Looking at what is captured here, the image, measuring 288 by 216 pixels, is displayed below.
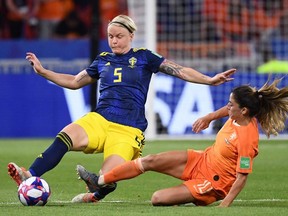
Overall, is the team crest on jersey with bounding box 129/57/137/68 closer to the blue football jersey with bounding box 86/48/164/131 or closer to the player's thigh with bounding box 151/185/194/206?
the blue football jersey with bounding box 86/48/164/131

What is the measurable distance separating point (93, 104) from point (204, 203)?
10487 mm

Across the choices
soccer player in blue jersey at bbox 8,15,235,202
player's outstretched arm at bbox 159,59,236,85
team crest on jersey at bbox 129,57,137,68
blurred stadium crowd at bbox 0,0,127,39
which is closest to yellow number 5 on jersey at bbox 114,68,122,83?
soccer player in blue jersey at bbox 8,15,235,202

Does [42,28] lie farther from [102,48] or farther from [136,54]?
[136,54]

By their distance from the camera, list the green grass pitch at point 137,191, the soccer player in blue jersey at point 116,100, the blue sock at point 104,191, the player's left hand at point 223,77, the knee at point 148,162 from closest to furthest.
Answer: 1. the green grass pitch at point 137,191
2. the knee at point 148,162
3. the player's left hand at point 223,77
4. the blue sock at point 104,191
5. the soccer player in blue jersey at point 116,100

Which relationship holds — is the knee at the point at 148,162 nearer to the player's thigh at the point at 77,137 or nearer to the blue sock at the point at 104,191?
the blue sock at the point at 104,191

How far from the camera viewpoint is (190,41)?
21109 millimetres

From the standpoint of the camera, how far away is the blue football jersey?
950 centimetres

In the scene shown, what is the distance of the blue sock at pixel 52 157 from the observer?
8859mm

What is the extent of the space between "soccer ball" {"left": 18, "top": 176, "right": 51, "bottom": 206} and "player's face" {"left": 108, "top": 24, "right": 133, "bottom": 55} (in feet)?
5.62

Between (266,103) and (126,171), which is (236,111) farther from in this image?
(126,171)

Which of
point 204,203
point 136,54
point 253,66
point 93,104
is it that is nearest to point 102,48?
point 93,104

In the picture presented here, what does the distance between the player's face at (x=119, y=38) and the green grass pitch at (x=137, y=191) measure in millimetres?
1435

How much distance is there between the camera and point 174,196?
8.53m

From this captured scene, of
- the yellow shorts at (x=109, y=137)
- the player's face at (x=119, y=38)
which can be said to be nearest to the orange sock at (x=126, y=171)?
the yellow shorts at (x=109, y=137)
